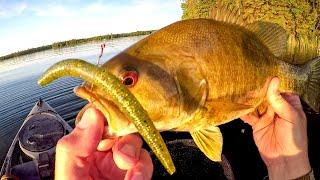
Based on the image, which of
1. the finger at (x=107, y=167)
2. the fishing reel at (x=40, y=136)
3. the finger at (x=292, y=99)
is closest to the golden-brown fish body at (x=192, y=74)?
the finger at (x=107, y=167)

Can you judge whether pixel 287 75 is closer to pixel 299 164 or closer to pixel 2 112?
pixel 299 164

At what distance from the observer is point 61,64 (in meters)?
1.78

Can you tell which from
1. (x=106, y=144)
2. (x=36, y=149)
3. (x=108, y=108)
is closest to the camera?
(x=108, y=108)

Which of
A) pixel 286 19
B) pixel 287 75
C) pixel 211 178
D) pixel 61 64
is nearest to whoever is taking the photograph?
pixel 61 64

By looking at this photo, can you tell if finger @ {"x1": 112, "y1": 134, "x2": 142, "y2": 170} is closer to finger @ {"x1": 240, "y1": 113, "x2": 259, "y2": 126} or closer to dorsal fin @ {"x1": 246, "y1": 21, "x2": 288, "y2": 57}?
dorsal fin @ {"x1": 246, "y1": 21, "x2": 288, "y2": 57}

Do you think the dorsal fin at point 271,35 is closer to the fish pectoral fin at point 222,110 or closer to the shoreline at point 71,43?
the fish pectoral fin at point 222,110

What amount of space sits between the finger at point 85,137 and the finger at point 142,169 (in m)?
0.26

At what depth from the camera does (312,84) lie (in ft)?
10.1

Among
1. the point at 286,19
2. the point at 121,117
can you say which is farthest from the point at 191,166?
the point at 286,19

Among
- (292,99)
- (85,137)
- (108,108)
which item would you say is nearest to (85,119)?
(85,137)

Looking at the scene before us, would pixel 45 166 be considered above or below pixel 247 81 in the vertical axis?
below

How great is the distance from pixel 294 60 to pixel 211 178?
4.18 m

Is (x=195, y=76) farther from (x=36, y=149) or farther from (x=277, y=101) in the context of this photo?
(x=36, y=149)

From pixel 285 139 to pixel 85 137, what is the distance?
1.85m
